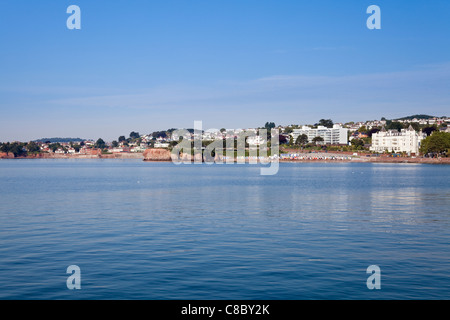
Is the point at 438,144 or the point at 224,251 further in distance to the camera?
the point at 438,144

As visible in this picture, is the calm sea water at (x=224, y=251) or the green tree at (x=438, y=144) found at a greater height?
the green tree at (x=438, y=144)

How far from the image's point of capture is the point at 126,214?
33.4 metres

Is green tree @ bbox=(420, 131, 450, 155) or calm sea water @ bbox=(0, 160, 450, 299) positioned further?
green tree @ bbox=(420, 131, 450, 155)

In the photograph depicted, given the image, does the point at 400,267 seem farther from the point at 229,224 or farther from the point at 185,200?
the point at 185,200

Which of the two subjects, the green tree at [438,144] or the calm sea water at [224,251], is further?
the green tree at [438,144]

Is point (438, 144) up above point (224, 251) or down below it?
above

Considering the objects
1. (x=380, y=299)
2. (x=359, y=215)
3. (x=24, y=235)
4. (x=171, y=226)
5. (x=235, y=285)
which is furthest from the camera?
(x=359, y=215)

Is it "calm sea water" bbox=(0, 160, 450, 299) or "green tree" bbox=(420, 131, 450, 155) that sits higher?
"green tree" bbox=(420, 131, 450, 155)

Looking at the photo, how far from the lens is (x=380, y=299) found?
46.0 feet

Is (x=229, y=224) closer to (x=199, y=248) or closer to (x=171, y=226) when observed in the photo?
(x=171, y=226)
